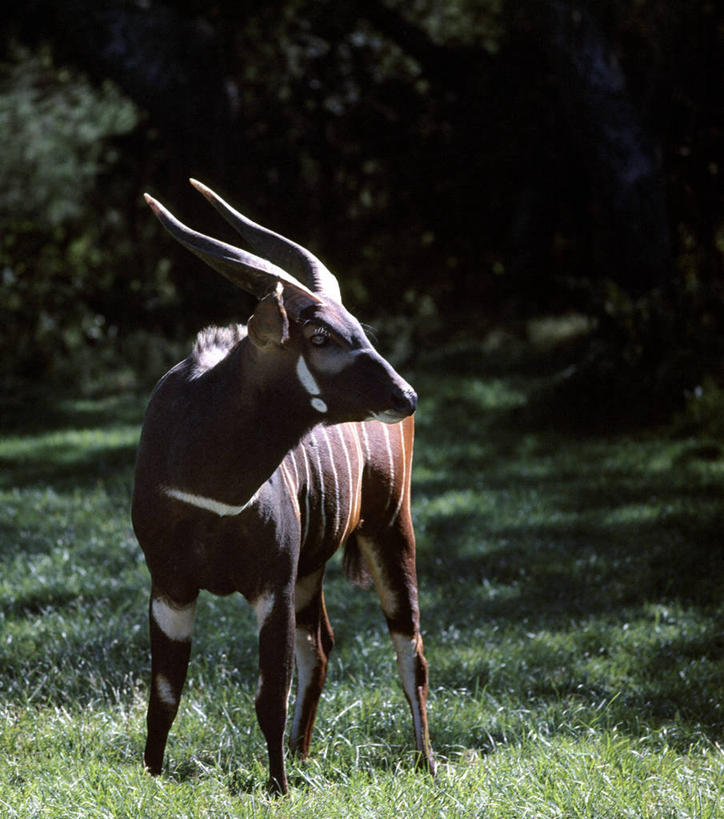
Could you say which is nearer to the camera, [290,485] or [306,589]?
[290,485]

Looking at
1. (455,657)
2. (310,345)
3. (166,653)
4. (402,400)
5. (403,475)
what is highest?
(310,345)

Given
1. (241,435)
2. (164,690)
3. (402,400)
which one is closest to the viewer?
(402,400)

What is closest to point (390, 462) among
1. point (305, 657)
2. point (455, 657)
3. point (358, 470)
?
point (358, 470)

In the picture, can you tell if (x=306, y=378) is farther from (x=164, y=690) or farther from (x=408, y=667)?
(x=408, y=667)

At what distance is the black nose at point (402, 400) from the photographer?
292 cm

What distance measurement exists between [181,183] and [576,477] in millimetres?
5727

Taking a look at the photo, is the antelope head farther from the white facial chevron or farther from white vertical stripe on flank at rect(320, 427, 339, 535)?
white vertical stripe on flank at rect(320, 427, 339, 535)

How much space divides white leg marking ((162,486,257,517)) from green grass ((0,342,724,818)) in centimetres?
87

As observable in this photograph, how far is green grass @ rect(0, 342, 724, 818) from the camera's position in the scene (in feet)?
11.2

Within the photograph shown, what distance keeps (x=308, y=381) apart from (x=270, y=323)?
0.64ft

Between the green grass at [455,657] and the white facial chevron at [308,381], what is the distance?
1.19 metres

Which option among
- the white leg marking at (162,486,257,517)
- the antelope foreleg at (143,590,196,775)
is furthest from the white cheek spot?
the antelope foreleg at (143,590,196,775)

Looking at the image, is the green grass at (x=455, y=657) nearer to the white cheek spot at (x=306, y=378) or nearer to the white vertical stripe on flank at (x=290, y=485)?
the white vertical stripe on flank at (x=290, y=485)

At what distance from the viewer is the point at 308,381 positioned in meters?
3.01
